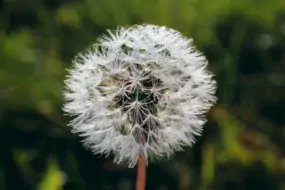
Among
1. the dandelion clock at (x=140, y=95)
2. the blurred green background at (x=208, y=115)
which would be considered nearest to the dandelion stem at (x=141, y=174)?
the dandelion clock at (x=140, y=95)

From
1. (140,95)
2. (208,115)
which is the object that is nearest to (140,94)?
(140,95)

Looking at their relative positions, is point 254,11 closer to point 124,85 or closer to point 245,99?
point 245,99

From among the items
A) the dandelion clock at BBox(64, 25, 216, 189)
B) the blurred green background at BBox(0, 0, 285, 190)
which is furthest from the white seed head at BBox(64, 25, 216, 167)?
the blurred green background at BBox(0, 0, 285, 190)

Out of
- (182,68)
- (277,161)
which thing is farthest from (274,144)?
(182,68)

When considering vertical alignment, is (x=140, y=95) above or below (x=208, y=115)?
below

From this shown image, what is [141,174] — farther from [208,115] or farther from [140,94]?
[208,115]

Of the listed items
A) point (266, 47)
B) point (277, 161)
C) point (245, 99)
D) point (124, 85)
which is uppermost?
point (266, 47)
